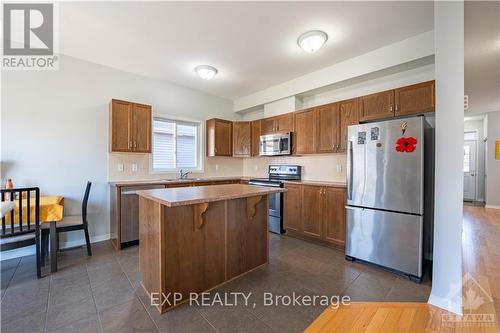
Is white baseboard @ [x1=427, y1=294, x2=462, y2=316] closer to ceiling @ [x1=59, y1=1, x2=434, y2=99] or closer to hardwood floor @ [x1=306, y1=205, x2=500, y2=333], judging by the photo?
hardwood floor @ [x1=306, y1=205, x2=500, y2=333]

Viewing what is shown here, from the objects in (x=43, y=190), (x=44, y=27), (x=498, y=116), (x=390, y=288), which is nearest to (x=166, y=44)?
(x=44, y=27)

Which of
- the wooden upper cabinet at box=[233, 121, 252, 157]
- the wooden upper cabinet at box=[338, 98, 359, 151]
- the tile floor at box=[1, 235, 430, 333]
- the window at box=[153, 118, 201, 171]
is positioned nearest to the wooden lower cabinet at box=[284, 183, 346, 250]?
the tile floor at box=[1, 235, 430, 333]

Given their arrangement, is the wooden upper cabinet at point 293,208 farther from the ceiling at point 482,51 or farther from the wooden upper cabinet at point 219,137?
the ceiling at point 482,51

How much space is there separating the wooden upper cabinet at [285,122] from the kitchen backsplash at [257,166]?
24.1 inches

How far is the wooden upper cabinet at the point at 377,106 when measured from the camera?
2.90 m

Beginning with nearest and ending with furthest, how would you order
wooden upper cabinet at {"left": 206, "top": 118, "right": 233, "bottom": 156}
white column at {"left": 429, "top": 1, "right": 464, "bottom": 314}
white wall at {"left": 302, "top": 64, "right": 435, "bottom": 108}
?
white column at {"left": 429, "top": 1, "right": 464, "bottom": 314}
white wall at {"left": 302, "top": 64, "right": 435, "bottom": 108}
wooden upper cabinet at {"left": 206, "top": 118, "right": 233, "bottom": 156}

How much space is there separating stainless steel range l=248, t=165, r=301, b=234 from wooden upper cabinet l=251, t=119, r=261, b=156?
48 centimetres

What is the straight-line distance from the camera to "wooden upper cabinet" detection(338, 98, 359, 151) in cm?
324

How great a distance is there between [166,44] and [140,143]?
1597mm

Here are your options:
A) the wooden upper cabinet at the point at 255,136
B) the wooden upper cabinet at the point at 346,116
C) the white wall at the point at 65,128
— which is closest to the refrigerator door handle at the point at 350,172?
the wooden upper cabinet at the point at 346,116

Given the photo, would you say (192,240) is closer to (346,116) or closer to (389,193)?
(389,193)

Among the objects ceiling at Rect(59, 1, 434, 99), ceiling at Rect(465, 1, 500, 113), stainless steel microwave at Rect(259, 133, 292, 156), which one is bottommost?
stainless steel microwave at Rect(259, 133, 292, 156)

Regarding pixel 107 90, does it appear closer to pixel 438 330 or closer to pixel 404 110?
pixel 404 110

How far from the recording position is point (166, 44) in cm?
299
